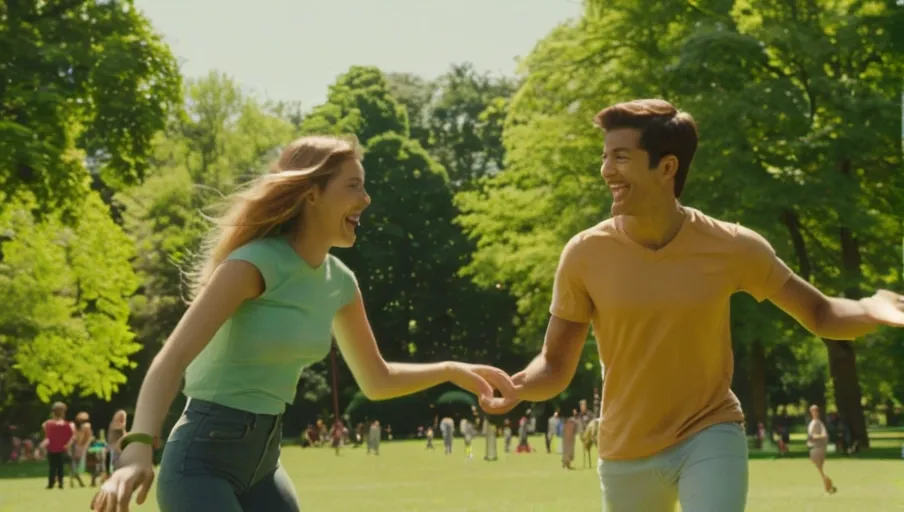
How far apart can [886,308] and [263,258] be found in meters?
2.52

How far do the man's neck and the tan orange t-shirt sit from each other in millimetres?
38

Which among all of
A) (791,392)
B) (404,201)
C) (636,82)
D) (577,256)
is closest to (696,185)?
(636,82)

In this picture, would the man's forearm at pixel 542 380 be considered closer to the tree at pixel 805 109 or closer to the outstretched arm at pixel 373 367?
the outstretched arm at pixel 373 367

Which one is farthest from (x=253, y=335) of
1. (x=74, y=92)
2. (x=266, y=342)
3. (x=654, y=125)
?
(x=74, y=92)

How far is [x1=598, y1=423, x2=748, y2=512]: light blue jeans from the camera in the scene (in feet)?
18.4

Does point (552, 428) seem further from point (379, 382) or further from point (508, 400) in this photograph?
point (379, 382)

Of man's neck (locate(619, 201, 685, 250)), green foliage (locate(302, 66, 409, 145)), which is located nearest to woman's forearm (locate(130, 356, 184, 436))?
man's neck (locate(619, 201, 685, 250))

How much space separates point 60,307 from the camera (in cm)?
4841

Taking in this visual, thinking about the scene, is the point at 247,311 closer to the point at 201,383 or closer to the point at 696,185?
the point at 201,383

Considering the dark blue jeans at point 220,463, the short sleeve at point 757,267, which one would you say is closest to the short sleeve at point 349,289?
the dark blue jeans at point 220,463

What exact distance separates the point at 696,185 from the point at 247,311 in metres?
33.8

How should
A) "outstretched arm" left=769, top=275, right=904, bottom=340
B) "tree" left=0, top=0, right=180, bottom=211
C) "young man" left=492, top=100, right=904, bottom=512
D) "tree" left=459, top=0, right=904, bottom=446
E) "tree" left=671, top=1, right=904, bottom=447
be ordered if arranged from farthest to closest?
"tree" left=459, top=0, right=904, bottom=446 → "tree" left=671, top=1, right=904, bottom=447 → "tree" left=0, top=0, right=180, bottom=211 → "outstretched arm" left=769, top=275, right=904, bottom=340 → "young man" left=492, top=100, right=904, bottom=512

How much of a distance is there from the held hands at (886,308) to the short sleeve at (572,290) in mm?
1083

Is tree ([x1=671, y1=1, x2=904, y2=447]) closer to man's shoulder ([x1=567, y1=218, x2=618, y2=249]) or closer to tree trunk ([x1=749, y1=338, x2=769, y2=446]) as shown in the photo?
tree trunk ([x1=749, y1=338, x2=769, y2=446])
